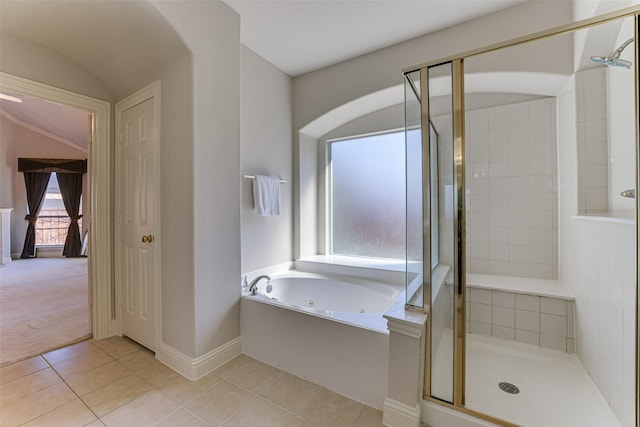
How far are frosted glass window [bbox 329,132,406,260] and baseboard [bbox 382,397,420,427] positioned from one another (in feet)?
5.65

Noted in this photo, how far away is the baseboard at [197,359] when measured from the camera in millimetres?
1698

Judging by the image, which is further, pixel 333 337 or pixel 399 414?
pixel 333 337

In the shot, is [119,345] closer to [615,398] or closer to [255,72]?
[255,72]

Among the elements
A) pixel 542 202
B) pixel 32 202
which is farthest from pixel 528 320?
pixel 32 202

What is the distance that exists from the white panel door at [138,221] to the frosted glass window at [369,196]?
192cm

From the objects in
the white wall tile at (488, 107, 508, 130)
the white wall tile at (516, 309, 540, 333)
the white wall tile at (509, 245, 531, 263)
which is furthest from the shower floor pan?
the white wall tile at (488, 107, 508, 130)

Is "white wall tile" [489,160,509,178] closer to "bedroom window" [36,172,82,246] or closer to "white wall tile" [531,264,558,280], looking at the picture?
"white wall tile" [531,264,558,280]

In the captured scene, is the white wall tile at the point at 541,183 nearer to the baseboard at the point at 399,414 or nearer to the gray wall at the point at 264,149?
the baseboard at the point at 399,414

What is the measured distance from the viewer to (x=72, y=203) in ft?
19.3

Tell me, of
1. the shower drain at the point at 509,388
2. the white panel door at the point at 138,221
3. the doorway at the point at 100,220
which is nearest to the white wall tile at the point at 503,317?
the shower drain at the point at 509,388

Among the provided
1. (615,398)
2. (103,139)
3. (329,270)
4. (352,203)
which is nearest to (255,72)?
(103,139)

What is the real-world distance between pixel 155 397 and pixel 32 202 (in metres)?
6.63

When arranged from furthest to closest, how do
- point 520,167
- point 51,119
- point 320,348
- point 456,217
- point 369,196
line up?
point 51,119, point 369,196, point 520,167, point 320,348, point 456,217

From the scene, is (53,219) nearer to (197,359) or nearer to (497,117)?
(197,359)
